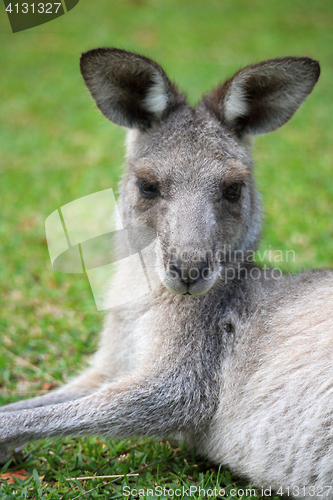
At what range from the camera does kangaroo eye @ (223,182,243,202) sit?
336 centimetres

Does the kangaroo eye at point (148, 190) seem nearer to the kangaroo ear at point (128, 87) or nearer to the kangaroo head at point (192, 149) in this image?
the kangaroo head at point (192, 149)

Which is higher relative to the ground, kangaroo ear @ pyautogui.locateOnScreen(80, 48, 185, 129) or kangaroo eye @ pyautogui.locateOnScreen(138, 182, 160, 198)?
kangaroo ear @ pyautogui.locateOnScreen(80, 48, 185, 129)

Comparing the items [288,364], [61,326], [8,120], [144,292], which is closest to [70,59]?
[8,120]

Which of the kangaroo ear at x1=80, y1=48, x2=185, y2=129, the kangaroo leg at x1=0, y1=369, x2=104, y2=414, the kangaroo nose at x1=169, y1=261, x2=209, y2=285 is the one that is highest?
the kangaroo ear at x1=80, y1=48, x2=185, y2=129

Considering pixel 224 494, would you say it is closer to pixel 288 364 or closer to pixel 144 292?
pixel 288 364

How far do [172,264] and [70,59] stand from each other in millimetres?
10241

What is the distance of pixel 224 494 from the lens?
299 cm

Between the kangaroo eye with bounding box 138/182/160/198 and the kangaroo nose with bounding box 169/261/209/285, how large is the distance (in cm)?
61

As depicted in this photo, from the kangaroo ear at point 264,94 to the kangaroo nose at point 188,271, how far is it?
121cm

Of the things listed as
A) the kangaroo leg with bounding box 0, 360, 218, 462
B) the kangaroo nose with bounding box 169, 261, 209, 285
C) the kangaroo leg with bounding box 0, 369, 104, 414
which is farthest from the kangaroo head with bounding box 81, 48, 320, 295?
the kangaroo leg with bounding box 0, 369, 104, 414

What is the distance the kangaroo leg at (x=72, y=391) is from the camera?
3686 mm

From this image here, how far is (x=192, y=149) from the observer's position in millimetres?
3334

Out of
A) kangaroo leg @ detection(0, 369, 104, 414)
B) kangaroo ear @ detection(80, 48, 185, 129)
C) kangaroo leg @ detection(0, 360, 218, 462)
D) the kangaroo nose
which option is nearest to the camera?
the kangaroo nose

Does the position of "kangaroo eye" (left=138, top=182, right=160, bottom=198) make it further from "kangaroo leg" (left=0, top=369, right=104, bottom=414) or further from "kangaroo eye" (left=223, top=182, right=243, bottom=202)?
"kangaroo leg" (left=0, top=369, right=104, bottom=414)
